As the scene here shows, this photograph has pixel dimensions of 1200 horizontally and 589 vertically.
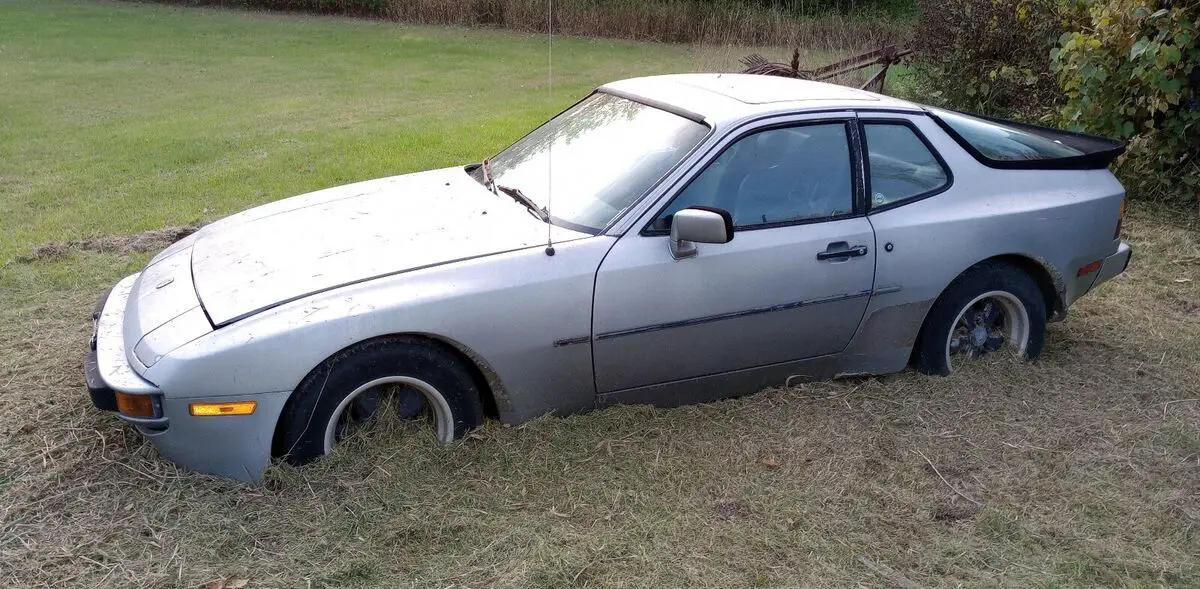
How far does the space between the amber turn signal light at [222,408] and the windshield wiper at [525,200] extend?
1.38 metres

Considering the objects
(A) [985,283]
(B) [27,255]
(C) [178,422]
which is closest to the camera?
(C) [178,422]

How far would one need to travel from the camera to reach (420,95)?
46.0ft

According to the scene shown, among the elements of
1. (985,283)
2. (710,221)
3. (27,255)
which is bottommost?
(27,255)

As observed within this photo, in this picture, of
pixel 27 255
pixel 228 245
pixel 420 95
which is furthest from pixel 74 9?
pixel 228 245

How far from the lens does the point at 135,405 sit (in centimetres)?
335

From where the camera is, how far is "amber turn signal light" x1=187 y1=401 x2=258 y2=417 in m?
3.32

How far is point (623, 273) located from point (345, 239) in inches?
45.5

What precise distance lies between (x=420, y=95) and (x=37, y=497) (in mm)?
11141

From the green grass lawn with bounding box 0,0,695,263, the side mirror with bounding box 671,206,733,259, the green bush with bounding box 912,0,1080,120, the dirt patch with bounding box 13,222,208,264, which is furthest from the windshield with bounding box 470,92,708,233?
the green bush with bounding box 912,0,1080,120

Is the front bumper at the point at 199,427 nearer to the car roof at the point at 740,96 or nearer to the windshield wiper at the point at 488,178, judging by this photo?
the windshield wiper at the point at 488,178

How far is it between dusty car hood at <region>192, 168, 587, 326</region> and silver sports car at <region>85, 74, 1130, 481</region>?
0.6 inches

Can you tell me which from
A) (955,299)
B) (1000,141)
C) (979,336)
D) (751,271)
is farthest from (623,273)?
(1000,141)

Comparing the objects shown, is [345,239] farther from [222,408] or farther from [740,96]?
[740,96]

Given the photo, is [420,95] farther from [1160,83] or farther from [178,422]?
[178,422]
